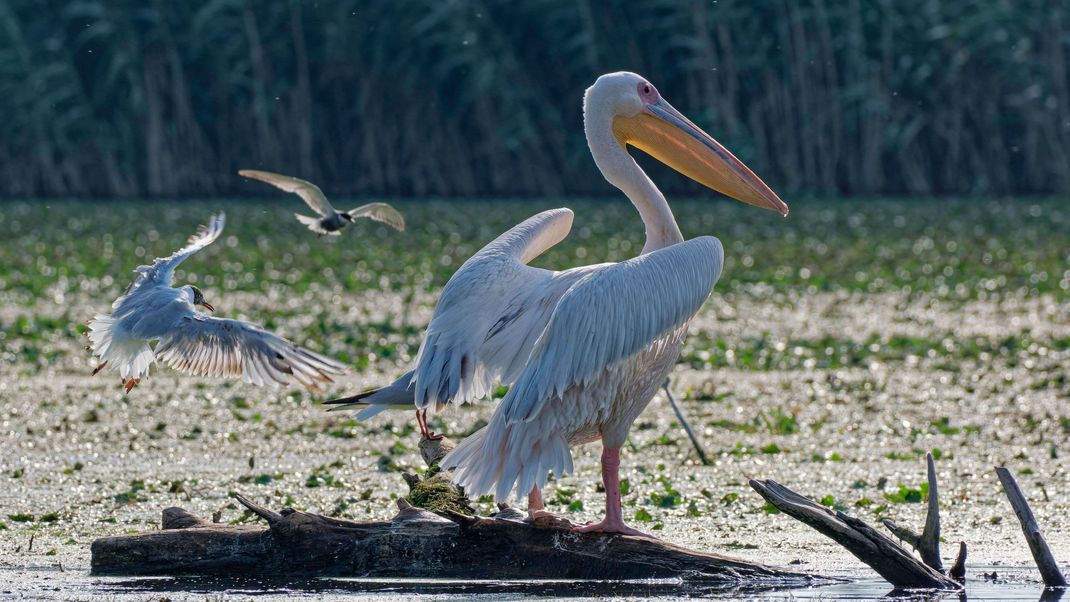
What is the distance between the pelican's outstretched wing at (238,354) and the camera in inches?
194

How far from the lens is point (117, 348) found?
5.12m

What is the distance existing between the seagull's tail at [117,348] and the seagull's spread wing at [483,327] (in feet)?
3.00

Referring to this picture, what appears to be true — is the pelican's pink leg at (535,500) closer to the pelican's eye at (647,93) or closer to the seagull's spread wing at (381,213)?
the pelican's eye at (647,93)

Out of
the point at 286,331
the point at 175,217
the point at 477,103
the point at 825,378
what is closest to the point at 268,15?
the point at 477,103

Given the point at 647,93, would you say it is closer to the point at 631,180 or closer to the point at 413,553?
the point at 631,180

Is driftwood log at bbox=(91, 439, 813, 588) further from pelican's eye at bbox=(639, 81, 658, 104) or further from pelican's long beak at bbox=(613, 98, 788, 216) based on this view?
pelican's eye at bbox=(639, 81, 658, 104)

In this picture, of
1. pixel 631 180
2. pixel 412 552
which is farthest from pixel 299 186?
pixel 412 552

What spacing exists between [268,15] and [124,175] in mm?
4152

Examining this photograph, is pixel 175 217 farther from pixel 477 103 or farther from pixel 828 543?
pixel 828 543

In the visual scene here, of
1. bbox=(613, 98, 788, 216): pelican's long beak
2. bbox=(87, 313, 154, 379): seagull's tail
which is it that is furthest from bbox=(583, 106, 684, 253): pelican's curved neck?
bbox=(87, 313, 154, 379): seagull's tail

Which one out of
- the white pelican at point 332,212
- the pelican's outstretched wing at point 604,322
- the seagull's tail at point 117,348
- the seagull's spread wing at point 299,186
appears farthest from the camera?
the white pelican at point 332,212

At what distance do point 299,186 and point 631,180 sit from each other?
1.68 m

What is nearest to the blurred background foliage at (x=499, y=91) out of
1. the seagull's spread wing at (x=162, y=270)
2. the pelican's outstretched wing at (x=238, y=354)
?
the seagull's spread wing at (x=162, y=270)

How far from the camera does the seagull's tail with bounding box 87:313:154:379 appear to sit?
5109mm
